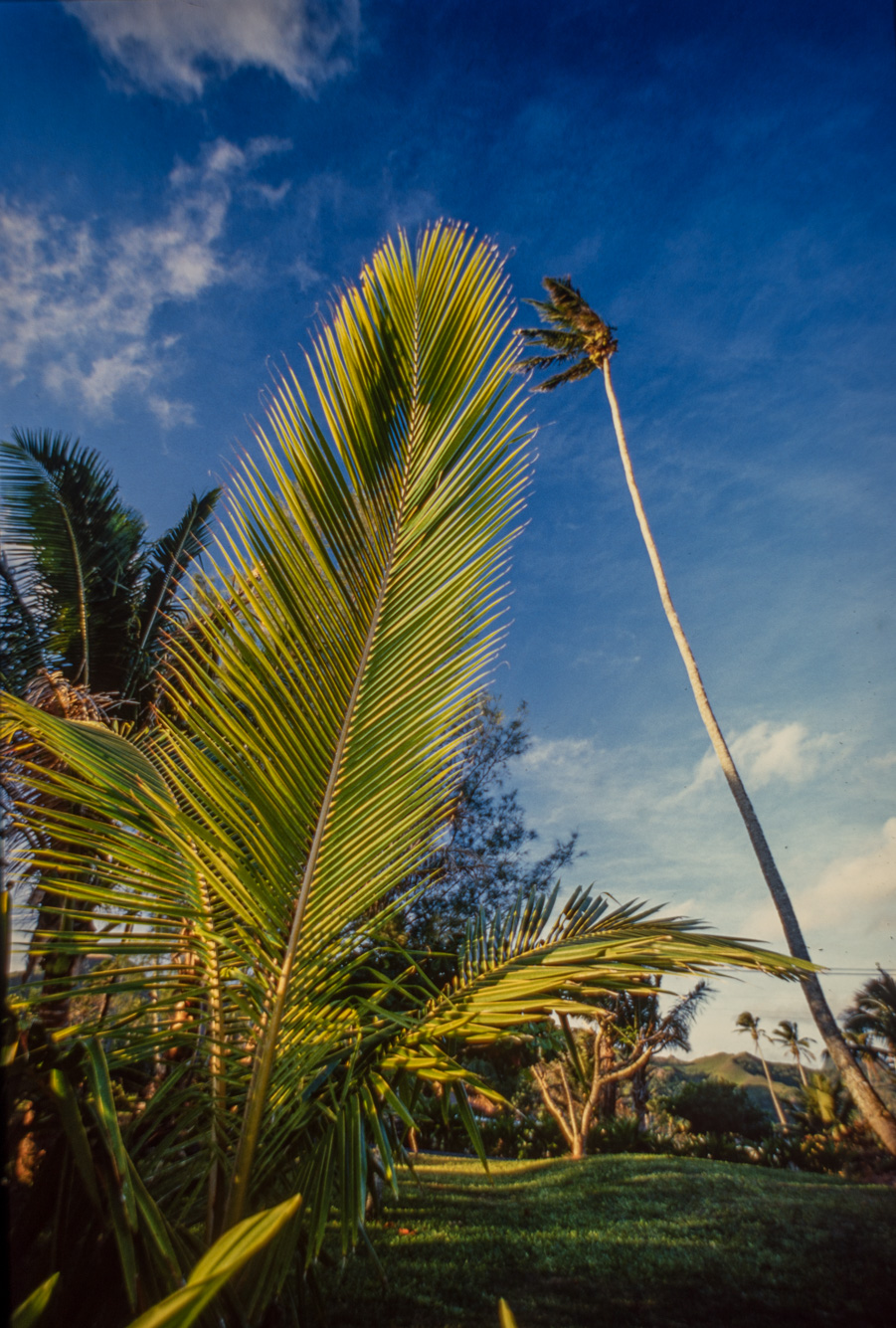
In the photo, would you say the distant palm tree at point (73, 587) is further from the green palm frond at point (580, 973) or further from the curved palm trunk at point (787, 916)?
the curved palm trunk at point (787, 916)

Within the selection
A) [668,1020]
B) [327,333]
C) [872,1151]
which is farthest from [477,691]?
[872,1151]

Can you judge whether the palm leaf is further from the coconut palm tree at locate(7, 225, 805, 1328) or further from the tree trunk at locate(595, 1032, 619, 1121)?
the tree trunk at locate(595, 1032, 619, 1121)

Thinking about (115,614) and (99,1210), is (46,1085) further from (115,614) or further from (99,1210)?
(115,614)

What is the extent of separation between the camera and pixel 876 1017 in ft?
95.8

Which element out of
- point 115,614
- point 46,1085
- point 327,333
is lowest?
point 46,1085

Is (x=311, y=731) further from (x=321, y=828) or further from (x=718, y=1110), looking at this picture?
(x=718, y=1110)

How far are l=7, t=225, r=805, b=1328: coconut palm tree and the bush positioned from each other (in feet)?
73.6

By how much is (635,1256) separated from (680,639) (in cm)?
923

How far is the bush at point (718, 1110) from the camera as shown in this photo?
743 inches

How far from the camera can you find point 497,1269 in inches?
248

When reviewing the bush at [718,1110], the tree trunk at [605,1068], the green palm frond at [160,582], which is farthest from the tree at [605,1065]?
the green palm frond at [160,582]

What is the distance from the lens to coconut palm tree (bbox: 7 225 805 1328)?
4.29 feet

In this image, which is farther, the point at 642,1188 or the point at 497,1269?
the point at 642,1188

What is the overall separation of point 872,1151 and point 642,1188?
7.92 meters
